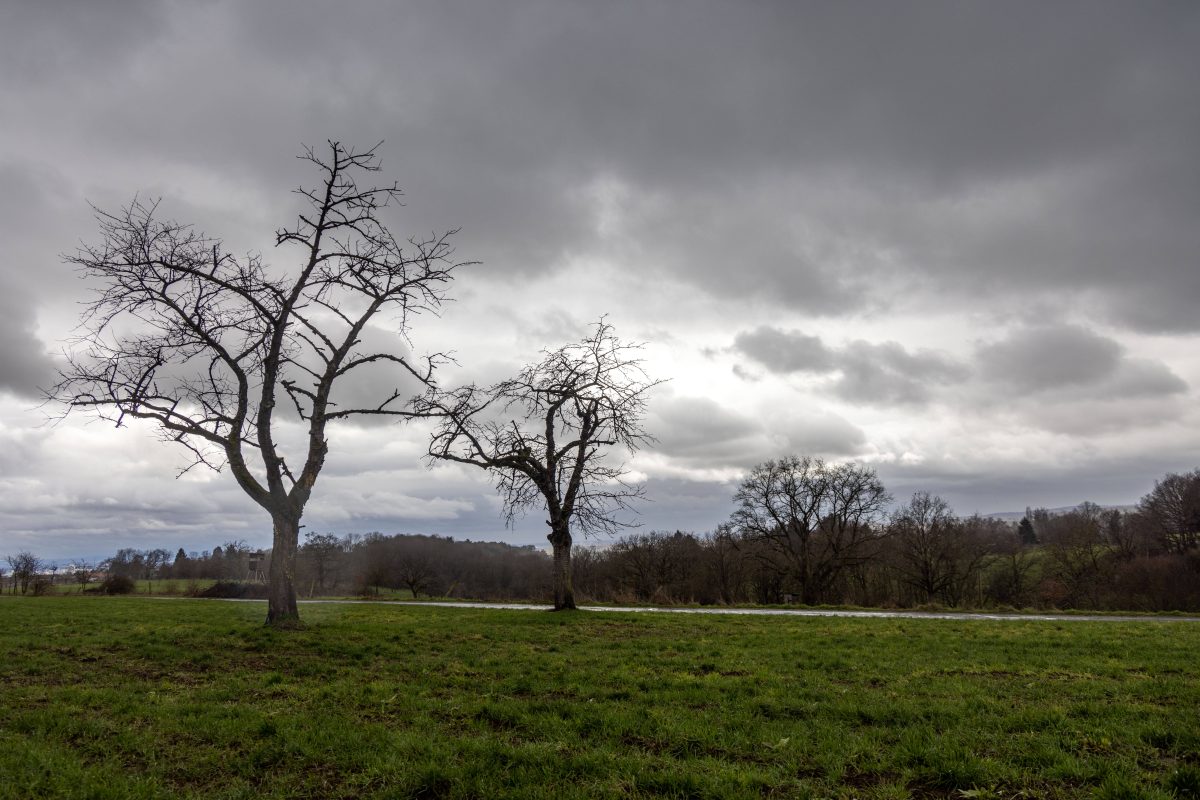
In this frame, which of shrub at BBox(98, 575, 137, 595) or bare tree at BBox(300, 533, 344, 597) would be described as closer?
shrub at BBox(98, 575, 137, 595)

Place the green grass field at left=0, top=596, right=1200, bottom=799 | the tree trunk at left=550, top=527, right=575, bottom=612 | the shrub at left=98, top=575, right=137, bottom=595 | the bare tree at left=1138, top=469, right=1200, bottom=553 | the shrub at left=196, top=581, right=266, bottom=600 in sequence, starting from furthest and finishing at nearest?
the bare tree at left=1138, top=469, right=1200, bottom=553 < the shrub at left=98, top=575, right=137, bottom=595 < the shrub at left=196, top=581, right=266, bottom=600 < the tree trunk at left=550, top=527, right=575, bottom=612 < the green grass field at left=0, top=596, right=1200, bottom=799

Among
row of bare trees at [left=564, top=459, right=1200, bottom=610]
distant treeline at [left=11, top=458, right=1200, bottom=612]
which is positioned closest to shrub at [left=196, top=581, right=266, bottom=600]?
distant treeline at [left=11, top=458, right=1200, bottom=612]

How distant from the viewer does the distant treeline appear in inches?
2315

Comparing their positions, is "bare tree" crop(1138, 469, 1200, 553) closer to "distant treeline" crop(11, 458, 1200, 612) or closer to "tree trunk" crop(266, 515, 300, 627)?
"distant treeline" crop(11, 458, 1200, 612)

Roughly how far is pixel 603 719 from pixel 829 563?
56.2 meters

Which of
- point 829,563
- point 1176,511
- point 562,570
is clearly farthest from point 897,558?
point 562,570

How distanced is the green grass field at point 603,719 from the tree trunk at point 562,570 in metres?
9.58

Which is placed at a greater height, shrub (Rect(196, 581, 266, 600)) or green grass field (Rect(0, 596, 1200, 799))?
green grass field (Rect(0, 596, 1200, 799))

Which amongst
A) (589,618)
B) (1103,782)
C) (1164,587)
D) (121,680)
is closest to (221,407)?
(121,680)

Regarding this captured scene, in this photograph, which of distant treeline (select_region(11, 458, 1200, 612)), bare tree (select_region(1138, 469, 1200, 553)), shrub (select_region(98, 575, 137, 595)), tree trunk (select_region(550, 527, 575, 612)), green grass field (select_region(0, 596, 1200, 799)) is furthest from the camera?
bare tree (select_region(1138, 469, 1200, 553))

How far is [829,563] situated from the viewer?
5831cm

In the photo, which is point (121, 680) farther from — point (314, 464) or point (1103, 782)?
point (1103, 782)

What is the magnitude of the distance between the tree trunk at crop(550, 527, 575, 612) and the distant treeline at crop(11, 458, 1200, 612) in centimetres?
2367

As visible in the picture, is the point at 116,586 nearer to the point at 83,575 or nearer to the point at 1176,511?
the point at 83,575
